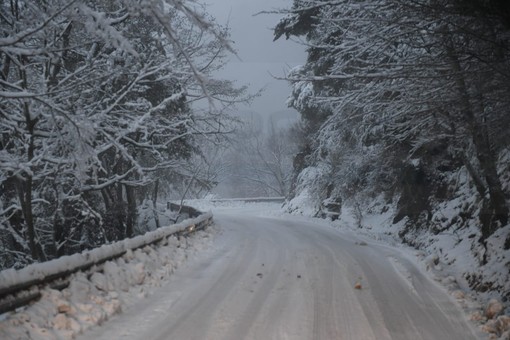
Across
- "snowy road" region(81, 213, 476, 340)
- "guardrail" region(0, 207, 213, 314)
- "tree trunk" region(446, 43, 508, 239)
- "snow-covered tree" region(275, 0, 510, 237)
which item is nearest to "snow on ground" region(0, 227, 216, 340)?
"guardrail" region(0, 207, 213, 314)

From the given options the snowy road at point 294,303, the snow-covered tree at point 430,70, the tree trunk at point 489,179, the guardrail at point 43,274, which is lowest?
the snowy road at point 294,303

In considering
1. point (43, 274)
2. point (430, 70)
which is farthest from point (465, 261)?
point (43, 274)

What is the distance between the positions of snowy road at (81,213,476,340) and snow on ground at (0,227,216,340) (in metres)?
0.20

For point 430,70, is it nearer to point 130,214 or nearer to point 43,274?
point 43,274

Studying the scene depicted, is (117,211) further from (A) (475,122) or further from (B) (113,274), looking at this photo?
(A) (475,122)

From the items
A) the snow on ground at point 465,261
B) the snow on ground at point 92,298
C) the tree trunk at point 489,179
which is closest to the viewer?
the snow on ground at point 92,298

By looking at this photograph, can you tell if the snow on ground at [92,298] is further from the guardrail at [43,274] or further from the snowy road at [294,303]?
the snowy road at [294,303]

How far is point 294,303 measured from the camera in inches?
273

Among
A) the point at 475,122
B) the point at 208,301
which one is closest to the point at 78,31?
the point at 208,301

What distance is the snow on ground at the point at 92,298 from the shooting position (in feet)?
16.5

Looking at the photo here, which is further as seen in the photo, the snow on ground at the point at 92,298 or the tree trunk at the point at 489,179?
the tree trunk at the point at 489,179

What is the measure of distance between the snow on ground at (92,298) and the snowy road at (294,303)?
0.67ft

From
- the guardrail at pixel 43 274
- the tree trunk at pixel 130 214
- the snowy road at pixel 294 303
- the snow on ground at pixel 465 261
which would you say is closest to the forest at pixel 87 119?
the tree trunk at pixel 130 214

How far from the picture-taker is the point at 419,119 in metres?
9.34
